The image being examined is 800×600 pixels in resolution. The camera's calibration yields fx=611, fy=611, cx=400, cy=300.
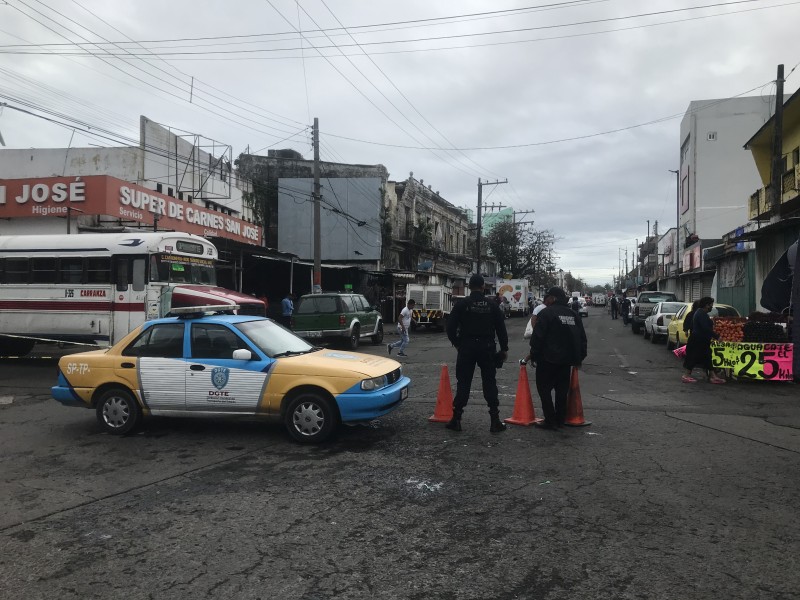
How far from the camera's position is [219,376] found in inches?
282

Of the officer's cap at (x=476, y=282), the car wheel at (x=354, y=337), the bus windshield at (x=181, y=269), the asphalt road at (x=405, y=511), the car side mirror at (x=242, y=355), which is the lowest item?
the asphalt road at (x=405, y=511)

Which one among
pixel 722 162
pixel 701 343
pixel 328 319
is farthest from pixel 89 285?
pixel 722 162

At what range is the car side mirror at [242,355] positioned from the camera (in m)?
6.95

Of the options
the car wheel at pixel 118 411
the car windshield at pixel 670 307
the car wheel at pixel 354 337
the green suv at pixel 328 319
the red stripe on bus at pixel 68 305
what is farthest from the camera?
the car windshield at pixel 670 307

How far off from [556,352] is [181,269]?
426 inches

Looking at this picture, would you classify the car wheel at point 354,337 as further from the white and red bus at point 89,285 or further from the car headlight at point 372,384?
the car headlight at point 372,384

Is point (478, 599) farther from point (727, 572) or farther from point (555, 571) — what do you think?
point (727, 572)

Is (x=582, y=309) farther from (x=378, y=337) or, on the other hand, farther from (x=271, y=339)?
(x=271, y=339)

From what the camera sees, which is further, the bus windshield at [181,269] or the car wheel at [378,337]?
the car wheel at [378,337]

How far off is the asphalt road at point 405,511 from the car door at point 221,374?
0.47 metres

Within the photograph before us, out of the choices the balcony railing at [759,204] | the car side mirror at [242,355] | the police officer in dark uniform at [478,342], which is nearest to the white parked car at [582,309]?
the balcony railing at [759,204]


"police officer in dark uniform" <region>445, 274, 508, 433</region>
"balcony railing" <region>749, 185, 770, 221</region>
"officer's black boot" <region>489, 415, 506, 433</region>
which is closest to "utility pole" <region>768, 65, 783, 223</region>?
"balcony railing" <region>749, 185, 770, 221</region>

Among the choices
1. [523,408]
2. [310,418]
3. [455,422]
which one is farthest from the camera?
[523,408]

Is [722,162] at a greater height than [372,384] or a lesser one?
greater
